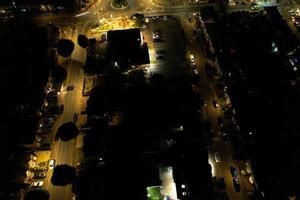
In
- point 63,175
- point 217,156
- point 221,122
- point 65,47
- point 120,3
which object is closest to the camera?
point 63,175

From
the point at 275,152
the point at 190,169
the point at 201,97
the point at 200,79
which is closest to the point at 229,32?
the point at 200,79

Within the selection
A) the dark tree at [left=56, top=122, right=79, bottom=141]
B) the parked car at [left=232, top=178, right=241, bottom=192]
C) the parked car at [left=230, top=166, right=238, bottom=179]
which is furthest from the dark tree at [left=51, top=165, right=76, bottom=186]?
the parked car at [left=232, top=178, right=241, bottom=192]

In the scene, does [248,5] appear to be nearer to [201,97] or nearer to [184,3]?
[184,3]

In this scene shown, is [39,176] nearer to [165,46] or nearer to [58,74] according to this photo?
[58,74]

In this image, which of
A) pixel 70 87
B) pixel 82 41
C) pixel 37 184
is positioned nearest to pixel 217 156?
pixel 37 184

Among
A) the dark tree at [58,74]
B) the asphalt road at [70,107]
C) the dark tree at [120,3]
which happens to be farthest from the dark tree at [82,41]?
the dark tree at [120,3]

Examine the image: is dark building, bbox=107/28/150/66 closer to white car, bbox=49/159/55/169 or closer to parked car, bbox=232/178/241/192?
white car, bbox=49/159/55/169
